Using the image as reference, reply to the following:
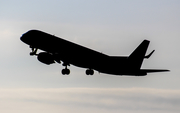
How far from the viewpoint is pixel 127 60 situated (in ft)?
205

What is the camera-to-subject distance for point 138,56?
63.2 metres

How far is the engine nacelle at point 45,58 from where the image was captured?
62625 millimetres

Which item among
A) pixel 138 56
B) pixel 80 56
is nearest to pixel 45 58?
pixel 80 56

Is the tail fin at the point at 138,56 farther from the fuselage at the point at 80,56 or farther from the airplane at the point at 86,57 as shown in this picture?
the fuselage at the point at 80,56

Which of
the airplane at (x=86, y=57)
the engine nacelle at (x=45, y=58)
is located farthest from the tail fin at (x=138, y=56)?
the engine nacelle at (x=45, y=58)

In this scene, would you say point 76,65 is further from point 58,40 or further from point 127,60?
point 127,60

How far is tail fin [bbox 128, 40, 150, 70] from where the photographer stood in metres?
62.6

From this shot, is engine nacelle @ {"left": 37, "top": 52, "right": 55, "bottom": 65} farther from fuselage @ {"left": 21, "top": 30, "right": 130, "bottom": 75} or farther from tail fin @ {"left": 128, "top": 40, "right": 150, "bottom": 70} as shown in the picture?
tail fin @ {"left": 128, "top": 40, "right": 150, "bottom": 70}

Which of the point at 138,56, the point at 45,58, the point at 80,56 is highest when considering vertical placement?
the point at 138,56

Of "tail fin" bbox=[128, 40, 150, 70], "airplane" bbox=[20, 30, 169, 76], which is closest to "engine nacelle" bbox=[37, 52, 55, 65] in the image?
"airplane" bbox=[20, 30, 169, 76]

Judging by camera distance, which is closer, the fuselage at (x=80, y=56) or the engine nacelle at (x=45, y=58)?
the fuselage at (x=80, y=56)

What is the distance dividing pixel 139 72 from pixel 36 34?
22.9m

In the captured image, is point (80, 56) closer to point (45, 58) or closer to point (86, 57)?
point (86, 57)

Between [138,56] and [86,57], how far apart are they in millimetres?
10654
